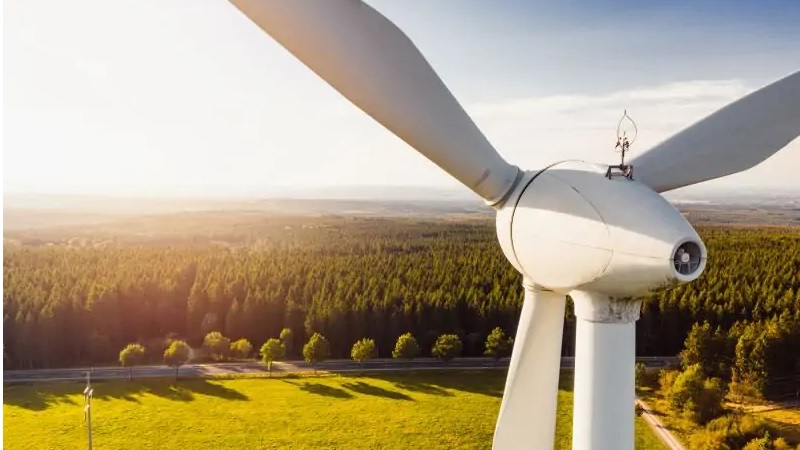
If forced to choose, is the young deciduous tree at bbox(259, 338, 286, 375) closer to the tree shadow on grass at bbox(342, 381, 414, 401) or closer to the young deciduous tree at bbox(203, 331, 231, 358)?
the young deciduous tree at bbox(203, 331, 231, 358)

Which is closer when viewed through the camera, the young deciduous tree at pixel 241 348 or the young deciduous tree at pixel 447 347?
the young deciduous tree at pixel 447 347

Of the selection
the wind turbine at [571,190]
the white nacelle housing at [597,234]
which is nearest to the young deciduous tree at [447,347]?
the wind turbine at [571,190]

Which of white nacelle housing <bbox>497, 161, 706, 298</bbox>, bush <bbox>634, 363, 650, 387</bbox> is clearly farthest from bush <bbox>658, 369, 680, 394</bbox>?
white nacelle housing <bbox>497, 161, 706, 298</bbox>

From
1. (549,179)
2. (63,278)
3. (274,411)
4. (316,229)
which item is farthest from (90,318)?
(316,229)

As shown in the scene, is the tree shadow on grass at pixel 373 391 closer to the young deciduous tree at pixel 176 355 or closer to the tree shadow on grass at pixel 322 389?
the tree shadow on grass at pixel 322 389

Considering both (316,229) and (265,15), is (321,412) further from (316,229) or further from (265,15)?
(316,229)

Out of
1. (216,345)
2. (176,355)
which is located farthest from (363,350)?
(176,355)

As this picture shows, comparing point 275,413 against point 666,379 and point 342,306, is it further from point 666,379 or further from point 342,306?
point 666,379
